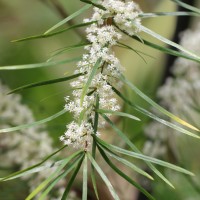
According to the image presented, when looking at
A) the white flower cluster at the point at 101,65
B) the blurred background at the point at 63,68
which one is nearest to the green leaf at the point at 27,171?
the white flower cluster at the point at 101,65

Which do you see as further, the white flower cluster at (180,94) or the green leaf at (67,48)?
the white flower cluster at (180,94)

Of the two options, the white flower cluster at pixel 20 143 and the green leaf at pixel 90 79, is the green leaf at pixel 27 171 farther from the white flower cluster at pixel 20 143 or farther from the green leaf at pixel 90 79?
the white flower cluster at pixel 20 143

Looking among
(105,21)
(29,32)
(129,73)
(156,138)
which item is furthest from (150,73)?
(105,21)

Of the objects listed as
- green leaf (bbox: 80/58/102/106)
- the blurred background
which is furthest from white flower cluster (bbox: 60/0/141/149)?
the blurred background

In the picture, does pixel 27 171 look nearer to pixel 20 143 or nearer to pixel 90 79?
pixel 90 79

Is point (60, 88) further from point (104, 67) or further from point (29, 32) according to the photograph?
point (104, 67)

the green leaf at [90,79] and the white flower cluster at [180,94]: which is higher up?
the white flower cluster at [180,94]

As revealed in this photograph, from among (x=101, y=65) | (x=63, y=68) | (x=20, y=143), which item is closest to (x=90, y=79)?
(x=101, y=65)

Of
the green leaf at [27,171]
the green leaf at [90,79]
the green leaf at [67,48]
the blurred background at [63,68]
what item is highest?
the blurred background at [63,68]
